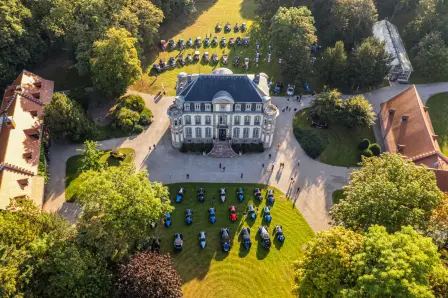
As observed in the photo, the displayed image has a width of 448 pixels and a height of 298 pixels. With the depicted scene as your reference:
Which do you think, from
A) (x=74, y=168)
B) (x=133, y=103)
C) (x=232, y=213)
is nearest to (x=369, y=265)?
(x=232, y=213)

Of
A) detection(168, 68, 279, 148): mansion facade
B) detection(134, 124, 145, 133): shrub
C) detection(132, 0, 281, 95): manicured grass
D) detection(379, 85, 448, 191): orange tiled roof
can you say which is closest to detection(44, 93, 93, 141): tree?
detection(134, 124, 145, 133): shrub

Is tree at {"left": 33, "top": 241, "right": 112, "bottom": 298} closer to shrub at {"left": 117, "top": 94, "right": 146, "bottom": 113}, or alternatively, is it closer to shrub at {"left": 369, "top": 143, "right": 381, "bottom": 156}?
shrub at {"left": 117, "top": 94, "right": 146, "bottom": 113}

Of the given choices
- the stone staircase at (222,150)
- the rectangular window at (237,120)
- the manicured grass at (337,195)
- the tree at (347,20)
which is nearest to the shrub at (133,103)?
the stone staircase at (222,150)

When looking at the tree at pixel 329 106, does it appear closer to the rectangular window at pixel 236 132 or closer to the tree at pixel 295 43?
the tree at pixel 295 43

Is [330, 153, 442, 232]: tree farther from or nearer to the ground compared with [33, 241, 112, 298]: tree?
farther from the ground

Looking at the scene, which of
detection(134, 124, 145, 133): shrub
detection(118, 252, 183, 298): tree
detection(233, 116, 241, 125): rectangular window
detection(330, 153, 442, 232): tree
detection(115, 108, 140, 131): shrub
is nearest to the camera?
detection(118, 252, 183, 298): tree

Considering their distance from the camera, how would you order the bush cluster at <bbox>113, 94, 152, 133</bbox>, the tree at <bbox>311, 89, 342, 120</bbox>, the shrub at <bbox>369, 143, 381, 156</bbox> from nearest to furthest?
the shrub at <bbox>369, 143, 381, 156</bbox> < the bush cluster at <bbox>113, 94, 152, 133</bbox> < the tree at <bbox>311, 89, 342, 120</bbox>
